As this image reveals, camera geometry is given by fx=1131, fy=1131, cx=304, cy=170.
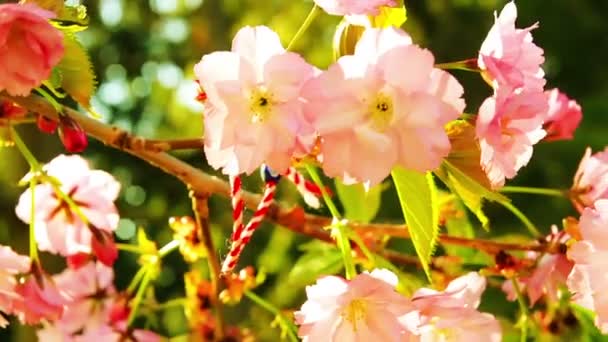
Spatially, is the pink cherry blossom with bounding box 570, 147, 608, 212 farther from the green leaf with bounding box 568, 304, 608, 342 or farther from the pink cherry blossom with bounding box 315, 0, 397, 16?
the pink cherry blossom with bounding box 315, 0, 397, 16

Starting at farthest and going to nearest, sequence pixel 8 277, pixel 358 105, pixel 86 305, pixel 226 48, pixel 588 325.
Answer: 1. pixel 226 48
2. pixel 86 305
3. pixel 588 325
4. pixel 8 277
5. pixel 358 105

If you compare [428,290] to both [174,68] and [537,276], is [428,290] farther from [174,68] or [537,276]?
[174,68]

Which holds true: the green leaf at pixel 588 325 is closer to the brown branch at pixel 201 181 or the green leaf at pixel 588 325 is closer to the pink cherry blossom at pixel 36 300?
the brown branch at pixel 201 181

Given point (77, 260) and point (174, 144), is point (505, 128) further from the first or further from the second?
point (77, 260)

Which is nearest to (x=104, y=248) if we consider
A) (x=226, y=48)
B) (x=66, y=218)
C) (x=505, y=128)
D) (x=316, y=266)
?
(x=66, y=218)

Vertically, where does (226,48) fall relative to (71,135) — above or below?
below

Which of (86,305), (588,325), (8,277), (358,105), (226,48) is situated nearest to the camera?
(358,105)

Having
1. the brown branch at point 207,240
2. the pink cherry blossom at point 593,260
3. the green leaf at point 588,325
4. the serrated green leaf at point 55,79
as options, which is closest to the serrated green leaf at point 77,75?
the serrated green leaf at point 55,79

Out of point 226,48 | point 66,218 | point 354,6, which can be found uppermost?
point 354,6
